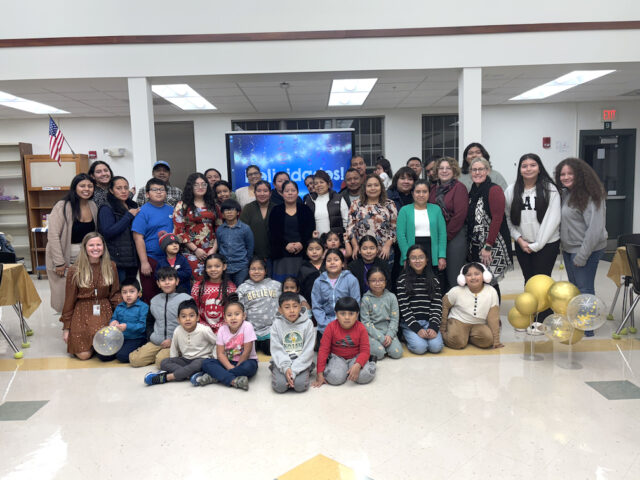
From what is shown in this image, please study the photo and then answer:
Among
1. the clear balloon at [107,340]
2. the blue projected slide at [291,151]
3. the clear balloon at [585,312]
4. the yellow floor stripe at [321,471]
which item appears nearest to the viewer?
the yellow floor stripe at [321,471]

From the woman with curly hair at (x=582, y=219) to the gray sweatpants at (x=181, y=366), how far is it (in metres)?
2.96

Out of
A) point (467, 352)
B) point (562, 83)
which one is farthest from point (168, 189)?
point (562, 83)

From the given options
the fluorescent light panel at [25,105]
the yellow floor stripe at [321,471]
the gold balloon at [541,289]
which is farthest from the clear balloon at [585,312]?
the fluorescent light panel at [25,105]

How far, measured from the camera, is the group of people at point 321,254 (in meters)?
3.53

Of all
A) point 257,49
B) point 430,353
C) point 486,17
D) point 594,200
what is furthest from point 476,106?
point 430,353

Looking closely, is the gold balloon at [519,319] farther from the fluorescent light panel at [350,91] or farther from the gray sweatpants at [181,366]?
the fluorescent light panel at [350,91]

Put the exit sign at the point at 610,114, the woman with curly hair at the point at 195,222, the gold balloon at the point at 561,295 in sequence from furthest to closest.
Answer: the exit sign at the point at 610,114, the woman with curly hair at the point at 195,222, the gold balloon at the point at 561,295

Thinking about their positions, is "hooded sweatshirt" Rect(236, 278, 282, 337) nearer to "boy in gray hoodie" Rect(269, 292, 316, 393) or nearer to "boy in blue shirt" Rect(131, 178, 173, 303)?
"boy in gray hoodie" Rect(269, 292, 316, 393)

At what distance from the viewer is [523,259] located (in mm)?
3885

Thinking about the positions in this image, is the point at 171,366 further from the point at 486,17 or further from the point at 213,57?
the point at 486,17

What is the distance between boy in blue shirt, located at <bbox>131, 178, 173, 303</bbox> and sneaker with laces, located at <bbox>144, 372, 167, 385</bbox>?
0.98m

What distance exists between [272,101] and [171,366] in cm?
535

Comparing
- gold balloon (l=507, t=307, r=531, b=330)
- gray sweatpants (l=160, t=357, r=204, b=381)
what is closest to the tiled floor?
gray sweatpants (l=160, t=357, r=204, b=381)

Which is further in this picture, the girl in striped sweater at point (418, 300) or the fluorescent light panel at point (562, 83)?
the fluorescent light panel at point (562, 83)
